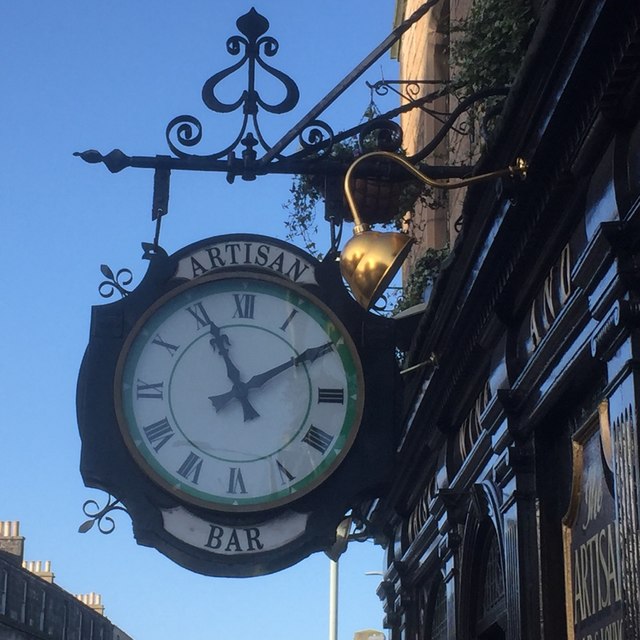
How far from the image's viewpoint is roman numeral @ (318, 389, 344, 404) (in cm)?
555

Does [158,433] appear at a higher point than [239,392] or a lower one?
lower

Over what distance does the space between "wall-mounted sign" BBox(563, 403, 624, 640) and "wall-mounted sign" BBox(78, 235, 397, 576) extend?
85 cm

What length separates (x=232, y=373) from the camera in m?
5.66

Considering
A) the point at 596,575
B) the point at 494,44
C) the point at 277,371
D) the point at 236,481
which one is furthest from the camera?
the point at 494,44

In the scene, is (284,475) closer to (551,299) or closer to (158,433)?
(158,433)

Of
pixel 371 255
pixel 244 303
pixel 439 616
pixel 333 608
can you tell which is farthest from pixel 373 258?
pixel 333 608

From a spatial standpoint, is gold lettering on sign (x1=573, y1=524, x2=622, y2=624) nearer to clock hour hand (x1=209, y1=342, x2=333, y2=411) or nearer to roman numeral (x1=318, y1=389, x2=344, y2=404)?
roman numeral (x1=318, y1=389, x2=344, y2=404)

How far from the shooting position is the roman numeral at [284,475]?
545cm

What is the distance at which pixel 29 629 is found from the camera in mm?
47531

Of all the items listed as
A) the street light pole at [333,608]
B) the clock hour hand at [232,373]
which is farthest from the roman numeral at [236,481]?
the street light pole at [333,608]

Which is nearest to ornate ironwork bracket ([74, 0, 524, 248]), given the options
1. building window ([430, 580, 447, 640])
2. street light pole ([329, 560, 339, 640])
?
building window ([430, 580, 447, 640])

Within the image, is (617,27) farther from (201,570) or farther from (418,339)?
(418,339)

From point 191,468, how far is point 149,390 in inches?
14.3

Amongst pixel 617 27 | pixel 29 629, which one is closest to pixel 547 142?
pixel 617 27
